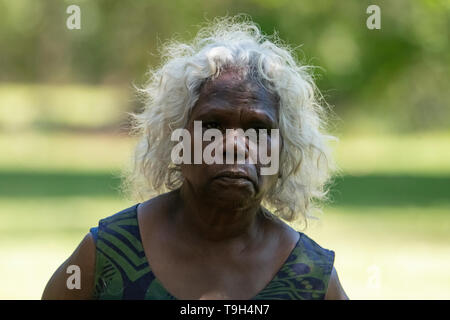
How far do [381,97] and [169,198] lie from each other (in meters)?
22.7

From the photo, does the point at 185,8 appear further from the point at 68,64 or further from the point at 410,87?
the point at 68,64

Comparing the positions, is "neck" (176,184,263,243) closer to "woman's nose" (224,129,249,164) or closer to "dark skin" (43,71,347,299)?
"dark skin" (43,71,347,299)

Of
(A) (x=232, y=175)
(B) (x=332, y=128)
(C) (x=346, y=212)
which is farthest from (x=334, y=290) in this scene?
(C) (x=346, y=212)

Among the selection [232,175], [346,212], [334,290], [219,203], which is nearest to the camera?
[232,175]

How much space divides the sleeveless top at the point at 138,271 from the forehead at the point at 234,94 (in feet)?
1.84

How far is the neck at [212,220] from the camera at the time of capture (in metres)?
3.76

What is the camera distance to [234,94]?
146 inches

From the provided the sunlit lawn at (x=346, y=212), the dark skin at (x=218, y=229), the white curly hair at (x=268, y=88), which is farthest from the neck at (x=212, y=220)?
the sunlit lawn at (x=346, y=212)

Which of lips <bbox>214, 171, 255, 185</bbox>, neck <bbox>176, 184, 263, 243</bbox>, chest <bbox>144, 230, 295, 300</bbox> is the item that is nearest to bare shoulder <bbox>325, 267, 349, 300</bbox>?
chest <bbox>144, 230, 295, 300</bbox>

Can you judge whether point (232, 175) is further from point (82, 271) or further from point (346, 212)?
point (346, 212)

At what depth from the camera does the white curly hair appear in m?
3.84

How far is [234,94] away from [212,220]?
513 millimetres

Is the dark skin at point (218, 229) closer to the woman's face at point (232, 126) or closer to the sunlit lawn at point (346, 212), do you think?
the woman's face at point (232, 126)
